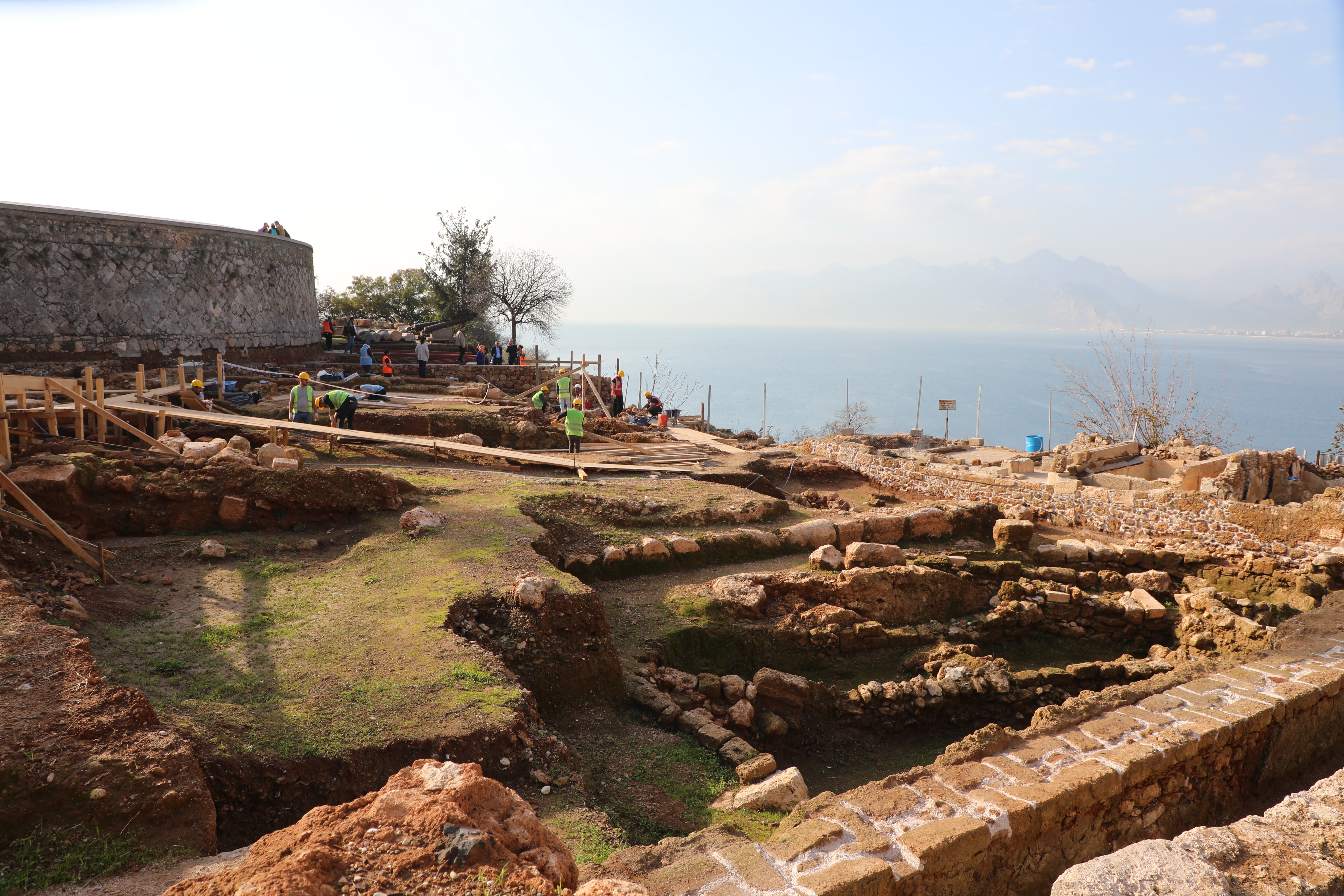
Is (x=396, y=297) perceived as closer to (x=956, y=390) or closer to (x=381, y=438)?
(x=381, y=438)

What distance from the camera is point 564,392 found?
754 inches

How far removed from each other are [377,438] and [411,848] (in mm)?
11450

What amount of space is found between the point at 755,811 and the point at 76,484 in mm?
8148

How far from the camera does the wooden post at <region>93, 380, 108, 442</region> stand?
11172 mm

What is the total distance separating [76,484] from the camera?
8.28 metres

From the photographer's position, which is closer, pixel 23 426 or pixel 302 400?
pixel 23 426

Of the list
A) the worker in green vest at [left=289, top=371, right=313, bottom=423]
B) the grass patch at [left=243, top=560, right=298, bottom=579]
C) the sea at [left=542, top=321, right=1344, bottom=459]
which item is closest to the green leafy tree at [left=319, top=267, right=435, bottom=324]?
the sea at [left=542, top=321, right=1344, bottom=459]

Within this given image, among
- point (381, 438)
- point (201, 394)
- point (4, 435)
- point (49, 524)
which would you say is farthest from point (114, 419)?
point (201, 394)

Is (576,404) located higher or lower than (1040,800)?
higher

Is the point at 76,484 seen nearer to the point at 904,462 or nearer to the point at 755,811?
the point at 755,811

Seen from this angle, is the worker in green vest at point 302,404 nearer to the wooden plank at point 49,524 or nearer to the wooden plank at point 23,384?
the wooden plank at point 23,384

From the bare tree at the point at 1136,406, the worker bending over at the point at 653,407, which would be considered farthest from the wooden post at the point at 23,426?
the bare tree at the point at 1136,406

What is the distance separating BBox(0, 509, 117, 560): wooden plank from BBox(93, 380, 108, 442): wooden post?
14.9ft

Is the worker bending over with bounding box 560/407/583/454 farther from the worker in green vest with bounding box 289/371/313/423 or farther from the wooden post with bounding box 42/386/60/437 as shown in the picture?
the wooden post with bounding box 42/386/60/437
